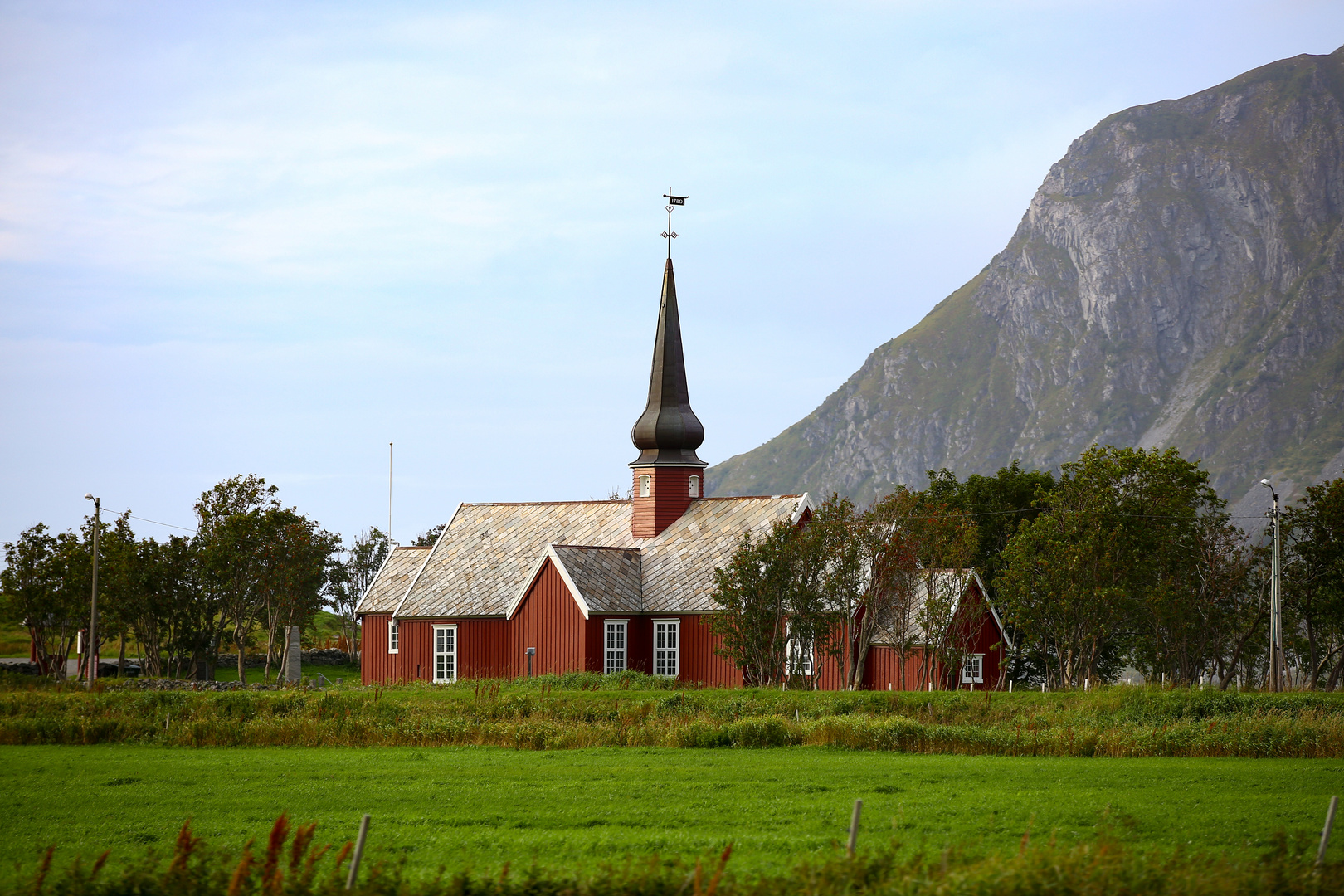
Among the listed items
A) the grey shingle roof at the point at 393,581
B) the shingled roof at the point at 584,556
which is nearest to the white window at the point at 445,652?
the shingled roof at the point at 584,556

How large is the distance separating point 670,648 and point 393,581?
13.6 m

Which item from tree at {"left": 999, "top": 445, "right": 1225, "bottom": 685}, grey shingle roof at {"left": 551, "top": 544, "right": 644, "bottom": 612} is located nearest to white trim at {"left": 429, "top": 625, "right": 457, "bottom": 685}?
grey shingle roof at {"left": 551, "top": 544, "right": 644, "bottom": 612}

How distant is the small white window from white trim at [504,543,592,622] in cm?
712

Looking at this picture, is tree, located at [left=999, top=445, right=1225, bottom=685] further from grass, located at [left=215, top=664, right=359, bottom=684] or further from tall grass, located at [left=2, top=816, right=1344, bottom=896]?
tall grass, located at [left=2, top=816, right=1344, bottom=896]

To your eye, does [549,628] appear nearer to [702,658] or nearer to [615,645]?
[615,645]

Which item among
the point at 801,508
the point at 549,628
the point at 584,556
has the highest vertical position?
the point at 801,508

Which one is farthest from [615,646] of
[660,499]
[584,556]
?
[660,499]

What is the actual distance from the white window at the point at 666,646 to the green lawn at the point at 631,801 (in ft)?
62.9

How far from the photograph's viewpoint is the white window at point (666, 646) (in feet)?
149

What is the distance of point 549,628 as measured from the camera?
4566cm

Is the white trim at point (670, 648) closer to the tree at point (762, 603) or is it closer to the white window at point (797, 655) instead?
the tree at point (762, 603)

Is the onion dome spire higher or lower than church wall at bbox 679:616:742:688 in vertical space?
higher

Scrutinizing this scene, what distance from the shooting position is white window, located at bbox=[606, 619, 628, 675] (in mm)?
45125

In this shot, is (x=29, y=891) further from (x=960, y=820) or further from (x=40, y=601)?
(x=40, y=601)
